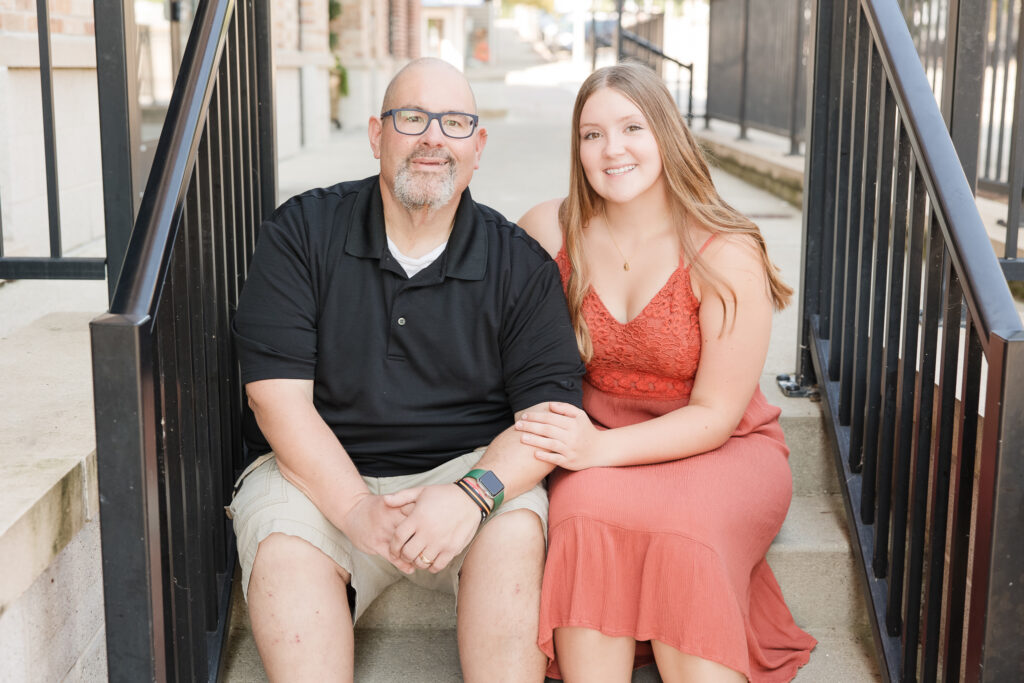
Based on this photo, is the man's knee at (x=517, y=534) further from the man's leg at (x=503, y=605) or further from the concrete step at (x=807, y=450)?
the concrete step at (x=807, y=450)

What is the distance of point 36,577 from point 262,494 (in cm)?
47

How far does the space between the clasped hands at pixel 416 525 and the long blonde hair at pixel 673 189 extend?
1.74 feet

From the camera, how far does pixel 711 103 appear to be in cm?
1070

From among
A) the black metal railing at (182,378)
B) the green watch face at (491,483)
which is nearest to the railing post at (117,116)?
the black metal railing at (182,378)

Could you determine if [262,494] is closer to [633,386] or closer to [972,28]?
[633,386]

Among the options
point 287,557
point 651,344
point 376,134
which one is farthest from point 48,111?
point 651,344

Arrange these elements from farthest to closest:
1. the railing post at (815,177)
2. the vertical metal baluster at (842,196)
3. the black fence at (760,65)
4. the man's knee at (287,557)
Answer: the black fence at (760,65) < the railing post at (815,177) < the vertical metal baluster at (842,196) < the man's knee at (287,557)

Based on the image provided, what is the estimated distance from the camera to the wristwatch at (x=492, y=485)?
2.05 meters

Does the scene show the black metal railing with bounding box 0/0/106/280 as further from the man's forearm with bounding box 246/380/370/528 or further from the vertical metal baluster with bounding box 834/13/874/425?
the vertical metal baluster with bounding box 834/13/874/425

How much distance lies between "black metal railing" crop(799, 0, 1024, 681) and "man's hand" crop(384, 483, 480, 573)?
2.83 ft

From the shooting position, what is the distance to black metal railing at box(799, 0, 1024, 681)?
5.48 ft

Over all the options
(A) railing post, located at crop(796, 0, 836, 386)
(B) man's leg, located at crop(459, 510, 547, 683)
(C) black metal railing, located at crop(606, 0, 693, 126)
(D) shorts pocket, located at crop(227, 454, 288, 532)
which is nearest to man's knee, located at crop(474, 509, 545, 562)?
(B) man's leg, located at crop(459, 510, 547, 683)

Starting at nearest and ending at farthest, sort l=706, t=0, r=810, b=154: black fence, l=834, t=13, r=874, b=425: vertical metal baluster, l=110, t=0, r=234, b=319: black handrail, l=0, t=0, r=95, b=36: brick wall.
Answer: l=110, t=0, r=234, b=319: black handrail < l=834, t=13, r=874, b=425: vertical metal baluster < l=0, t=0, r=95, b=36: brick wall < l=706, t=0, r=810, b=154: black fence

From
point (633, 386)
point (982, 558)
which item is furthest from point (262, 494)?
point (982, 558)
